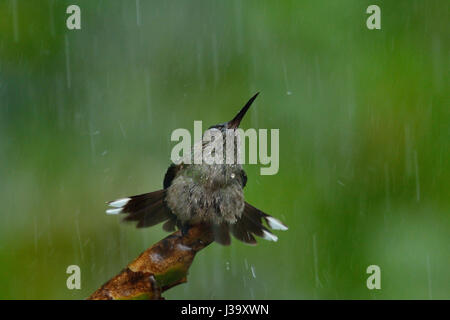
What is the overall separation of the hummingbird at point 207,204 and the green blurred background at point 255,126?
0.67 metres

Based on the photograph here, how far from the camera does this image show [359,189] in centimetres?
501

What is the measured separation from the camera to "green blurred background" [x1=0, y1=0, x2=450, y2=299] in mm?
4781

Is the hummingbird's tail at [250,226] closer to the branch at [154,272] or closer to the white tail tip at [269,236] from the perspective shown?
the white tail tip at [269,236]

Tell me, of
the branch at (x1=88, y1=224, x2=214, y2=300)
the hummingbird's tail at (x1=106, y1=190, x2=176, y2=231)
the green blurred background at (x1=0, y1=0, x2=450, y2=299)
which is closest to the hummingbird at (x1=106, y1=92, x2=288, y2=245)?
the hummingbird's tail at (x1=106, y1=190, x2=176, y2=231)

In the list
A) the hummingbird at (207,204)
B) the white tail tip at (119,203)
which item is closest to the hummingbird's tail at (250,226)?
the hummingbird at (207,204)

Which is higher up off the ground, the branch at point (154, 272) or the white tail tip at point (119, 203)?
the white tail tip at point (119, 203)

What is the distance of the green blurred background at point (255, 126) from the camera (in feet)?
15.7

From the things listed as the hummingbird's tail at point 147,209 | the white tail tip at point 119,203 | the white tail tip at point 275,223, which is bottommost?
the white tail tip at point 275,223

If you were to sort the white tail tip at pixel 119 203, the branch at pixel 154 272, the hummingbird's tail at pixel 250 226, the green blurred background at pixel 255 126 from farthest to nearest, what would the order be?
the green blurred background at pixel 255 126
the hummingbird's tail at pixel 250 226
the white tail tip at pixel 119 203
the branch at pixel 154 272

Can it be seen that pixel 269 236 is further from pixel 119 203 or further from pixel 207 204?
pixel 119 203

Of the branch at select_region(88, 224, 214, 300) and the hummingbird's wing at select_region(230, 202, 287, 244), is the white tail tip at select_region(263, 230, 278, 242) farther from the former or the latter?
the branch at select_region(88, 224, 214, 300)

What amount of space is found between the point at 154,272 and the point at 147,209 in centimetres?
133

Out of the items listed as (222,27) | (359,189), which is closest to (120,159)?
(222,27)

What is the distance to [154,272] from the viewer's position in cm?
273
